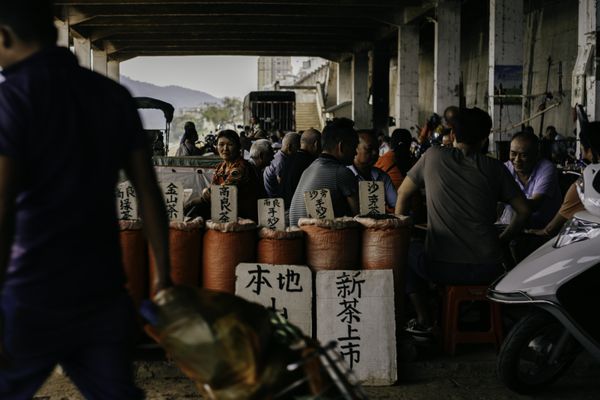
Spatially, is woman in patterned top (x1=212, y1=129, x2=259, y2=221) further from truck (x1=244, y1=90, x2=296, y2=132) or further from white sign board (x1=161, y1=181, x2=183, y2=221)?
truck (x1=244, y1=90, x2=296, y2=132)

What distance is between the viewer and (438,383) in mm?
5516

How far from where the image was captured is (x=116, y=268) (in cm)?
268

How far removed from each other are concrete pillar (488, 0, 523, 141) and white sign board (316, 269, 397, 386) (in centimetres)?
1060

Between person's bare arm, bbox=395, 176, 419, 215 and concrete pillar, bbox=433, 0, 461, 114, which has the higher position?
concrete pillar, bbox=433, 0, 461, 114

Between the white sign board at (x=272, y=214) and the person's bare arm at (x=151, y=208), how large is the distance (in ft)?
10.1

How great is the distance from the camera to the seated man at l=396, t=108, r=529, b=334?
18.9 feet

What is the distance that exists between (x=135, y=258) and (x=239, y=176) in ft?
6.69

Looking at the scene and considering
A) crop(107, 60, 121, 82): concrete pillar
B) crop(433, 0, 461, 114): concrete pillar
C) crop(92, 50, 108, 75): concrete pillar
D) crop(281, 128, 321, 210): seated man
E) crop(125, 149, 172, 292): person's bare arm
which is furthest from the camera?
crop(107, 60, 121, 82): concrete pillar

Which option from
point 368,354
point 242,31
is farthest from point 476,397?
point 242,31

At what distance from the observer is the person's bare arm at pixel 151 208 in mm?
2721

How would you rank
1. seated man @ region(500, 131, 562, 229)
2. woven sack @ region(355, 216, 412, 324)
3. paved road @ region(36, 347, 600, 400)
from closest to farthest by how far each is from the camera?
paved road @ region(36, 347, 600, 400), woven sack @ region(355, 216, 412, 324), seated man @ region(500, 131, 562, 229)

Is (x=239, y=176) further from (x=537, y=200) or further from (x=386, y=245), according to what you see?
(x=537, y=200)

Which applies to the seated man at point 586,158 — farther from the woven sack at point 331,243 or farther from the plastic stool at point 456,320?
the woven sack at point 331,243

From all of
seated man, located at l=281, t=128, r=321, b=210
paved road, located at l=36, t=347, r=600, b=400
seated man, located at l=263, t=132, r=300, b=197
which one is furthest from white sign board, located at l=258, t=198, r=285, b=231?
seated man, located at l=263, t=132, r=300, b=197
